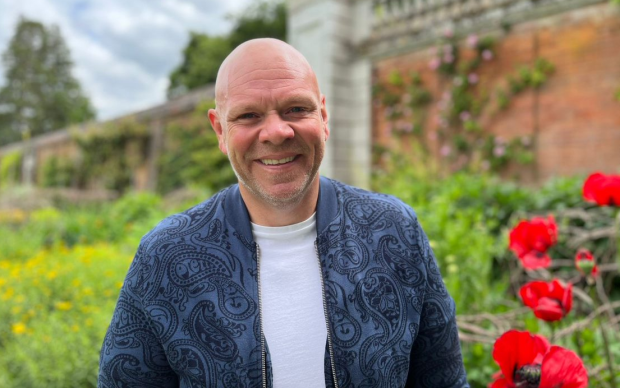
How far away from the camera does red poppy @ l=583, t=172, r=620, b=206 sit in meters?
1.49

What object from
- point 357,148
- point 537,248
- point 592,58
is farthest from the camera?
point 357,148

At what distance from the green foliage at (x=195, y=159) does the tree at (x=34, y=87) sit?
95.7 feet

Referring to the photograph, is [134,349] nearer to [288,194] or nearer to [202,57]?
[288,194]

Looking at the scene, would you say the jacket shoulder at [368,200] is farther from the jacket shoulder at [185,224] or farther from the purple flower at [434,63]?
the purple flower at [434,63]

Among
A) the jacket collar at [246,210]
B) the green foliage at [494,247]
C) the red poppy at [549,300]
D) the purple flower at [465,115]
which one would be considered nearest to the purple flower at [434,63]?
the purple flower at [465,115]

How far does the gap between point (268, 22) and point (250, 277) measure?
21.8m

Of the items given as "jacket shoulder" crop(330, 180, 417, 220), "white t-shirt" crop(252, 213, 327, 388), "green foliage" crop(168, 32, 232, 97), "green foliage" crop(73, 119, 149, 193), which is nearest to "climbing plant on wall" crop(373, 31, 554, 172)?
"jacket shoulder" crop(330, 180, 417, 220)

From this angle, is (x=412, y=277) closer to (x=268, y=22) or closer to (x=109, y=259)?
(x=109, y=259)

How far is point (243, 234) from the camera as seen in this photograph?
1130 mm

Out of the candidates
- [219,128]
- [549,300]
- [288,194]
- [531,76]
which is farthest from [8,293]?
[531,76]

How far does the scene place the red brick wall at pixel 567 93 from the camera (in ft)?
17.8

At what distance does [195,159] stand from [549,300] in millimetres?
9528

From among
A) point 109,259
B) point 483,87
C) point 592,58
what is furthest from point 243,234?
point 483,87

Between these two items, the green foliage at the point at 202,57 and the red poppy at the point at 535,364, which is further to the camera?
the green foliage at the point at 202,57
